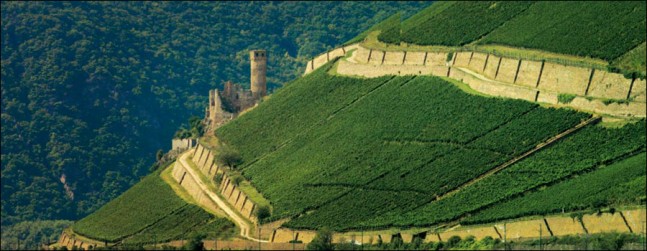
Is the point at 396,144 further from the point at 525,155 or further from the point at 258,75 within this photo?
the point at 258,75

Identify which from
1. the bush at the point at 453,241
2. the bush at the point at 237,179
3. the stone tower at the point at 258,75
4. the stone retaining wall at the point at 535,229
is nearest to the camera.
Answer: the stone retaining wall at the point at 535,229

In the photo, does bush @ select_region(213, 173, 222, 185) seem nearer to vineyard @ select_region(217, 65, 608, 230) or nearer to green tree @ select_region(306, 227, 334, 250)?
vineyard @ select_region(217, 65, 608, 230)

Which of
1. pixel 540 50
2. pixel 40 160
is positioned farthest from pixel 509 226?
pixel 40 160

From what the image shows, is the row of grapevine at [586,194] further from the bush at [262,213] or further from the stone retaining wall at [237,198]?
the stone retaining wall at [237,198]

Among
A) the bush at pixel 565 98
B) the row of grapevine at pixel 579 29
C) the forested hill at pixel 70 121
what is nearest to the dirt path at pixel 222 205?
the bush at pixel 565 98

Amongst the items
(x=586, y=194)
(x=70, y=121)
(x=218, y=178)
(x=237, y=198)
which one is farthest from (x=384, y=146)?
(x=70, y=121)

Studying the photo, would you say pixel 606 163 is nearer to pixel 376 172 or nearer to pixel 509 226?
pixel 509 226
